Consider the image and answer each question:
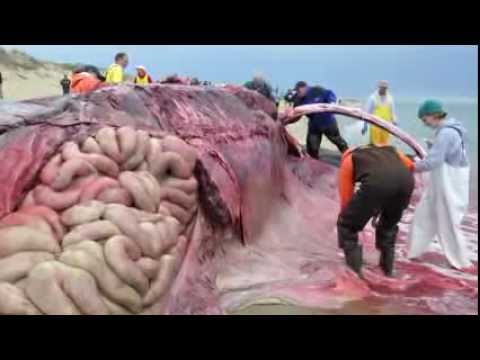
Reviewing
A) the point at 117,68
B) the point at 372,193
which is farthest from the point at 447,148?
the point at 117,68

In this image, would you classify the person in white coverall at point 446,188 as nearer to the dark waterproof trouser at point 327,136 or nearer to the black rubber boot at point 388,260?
the black rubber boot at point 388,260

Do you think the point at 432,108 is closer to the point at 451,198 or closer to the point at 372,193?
the point at 451,198

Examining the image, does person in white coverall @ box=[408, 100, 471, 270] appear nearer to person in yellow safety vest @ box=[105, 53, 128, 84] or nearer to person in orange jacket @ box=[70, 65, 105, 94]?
person in orange jacket @ box=[70, 65, 105, 94]

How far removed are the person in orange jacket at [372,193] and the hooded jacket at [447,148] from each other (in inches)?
12.0

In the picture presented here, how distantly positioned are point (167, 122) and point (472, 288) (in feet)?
8.29

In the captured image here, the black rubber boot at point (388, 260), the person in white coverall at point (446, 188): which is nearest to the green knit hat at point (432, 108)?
the person in white coverall at point (446, 188)

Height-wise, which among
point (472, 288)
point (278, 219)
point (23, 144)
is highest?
point (23, 144)

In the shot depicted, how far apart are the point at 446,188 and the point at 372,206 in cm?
99

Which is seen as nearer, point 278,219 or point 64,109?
point 64,109

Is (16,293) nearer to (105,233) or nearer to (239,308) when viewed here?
(105,233)

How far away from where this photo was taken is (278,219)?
575 cm

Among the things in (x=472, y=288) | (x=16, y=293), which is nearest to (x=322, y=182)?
(x=472, y=288)

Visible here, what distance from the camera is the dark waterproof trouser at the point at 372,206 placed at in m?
4.67

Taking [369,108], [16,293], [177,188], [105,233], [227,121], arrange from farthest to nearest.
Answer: [369,108], [227,121], [177,188], [105,233], [16,293]
